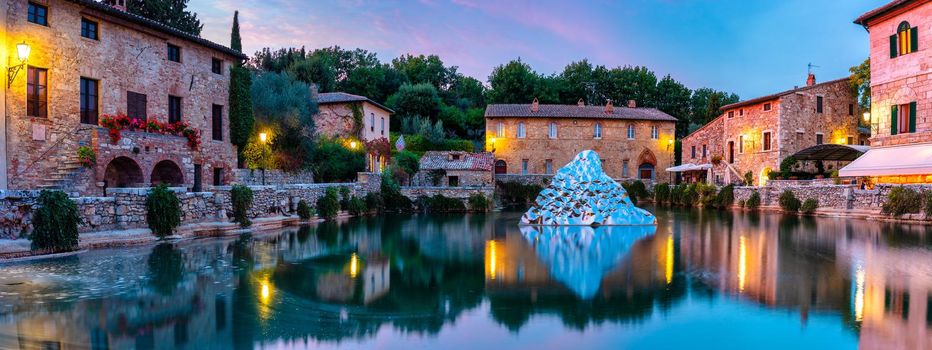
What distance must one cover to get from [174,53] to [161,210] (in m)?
8.08

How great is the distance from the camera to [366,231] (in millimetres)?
19375

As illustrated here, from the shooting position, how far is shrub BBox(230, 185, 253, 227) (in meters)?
17.9

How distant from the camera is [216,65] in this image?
72.2 feet

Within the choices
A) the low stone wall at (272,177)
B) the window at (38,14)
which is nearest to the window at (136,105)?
the window at (38,14)

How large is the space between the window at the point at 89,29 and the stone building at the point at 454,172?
2010 centimetres

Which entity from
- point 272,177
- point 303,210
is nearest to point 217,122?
point 272,177

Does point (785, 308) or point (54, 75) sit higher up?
point (54, 75)

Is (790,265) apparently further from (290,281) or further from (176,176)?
(176,176)

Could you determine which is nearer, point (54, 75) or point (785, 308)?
point (785, 308)

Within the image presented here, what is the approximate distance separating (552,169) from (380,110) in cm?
1385

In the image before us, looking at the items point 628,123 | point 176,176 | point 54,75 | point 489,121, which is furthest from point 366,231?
point 628,123

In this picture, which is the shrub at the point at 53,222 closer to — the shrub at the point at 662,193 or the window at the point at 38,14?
the window at the point at 38,14

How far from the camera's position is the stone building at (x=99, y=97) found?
50.7 feet

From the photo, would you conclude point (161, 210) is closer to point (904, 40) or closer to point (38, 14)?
point (38, 14)
